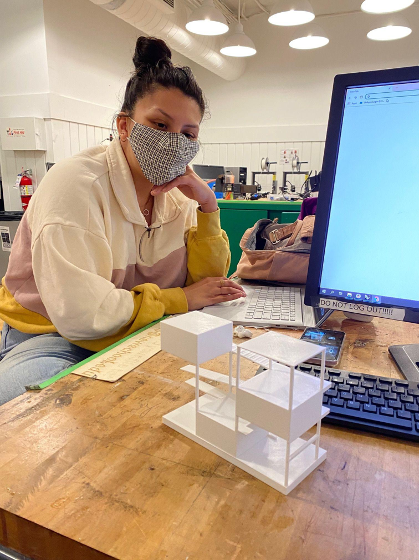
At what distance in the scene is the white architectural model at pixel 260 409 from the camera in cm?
39

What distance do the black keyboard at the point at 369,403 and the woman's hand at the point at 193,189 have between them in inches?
29.2

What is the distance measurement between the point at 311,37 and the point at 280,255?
2508 millimetres

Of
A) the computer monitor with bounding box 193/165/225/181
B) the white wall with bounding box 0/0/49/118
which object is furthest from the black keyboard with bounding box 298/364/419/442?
the white wall with bounding box 0/0/49/118

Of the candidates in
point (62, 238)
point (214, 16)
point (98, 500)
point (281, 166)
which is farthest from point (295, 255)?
point (281, 166)

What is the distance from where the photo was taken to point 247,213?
2.96 meters

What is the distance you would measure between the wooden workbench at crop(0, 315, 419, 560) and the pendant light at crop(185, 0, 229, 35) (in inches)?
131

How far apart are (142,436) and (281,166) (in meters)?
5.11

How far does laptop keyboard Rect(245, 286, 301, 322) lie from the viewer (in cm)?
91

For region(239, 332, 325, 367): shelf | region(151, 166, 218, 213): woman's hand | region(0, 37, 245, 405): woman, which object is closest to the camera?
region(239, 332, 325, 367): shelf

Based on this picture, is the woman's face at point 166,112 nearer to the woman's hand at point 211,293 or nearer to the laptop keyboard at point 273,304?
the woman's hand at point 211,293

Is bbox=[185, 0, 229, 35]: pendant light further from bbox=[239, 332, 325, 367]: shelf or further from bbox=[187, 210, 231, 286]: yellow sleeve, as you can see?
bbox=[239, 332, 325, 367]: shelf

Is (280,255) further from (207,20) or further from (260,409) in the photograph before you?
(207,20)

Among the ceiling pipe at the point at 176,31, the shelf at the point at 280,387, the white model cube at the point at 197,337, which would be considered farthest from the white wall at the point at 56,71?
the shelf at the point at 280,387

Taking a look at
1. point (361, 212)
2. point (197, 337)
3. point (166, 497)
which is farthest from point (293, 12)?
point (166, 497)
